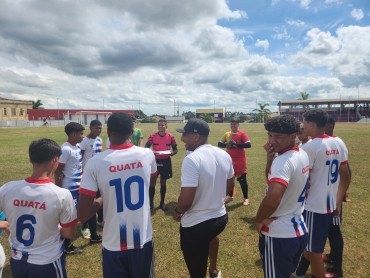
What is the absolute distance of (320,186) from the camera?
296cm

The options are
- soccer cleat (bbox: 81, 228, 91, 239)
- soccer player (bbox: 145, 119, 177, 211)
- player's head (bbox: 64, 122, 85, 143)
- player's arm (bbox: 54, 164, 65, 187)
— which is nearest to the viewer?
player's arm (bbox: 54, 164, 65, 187)

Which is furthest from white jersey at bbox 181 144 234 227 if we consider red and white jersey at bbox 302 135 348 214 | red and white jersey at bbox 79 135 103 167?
red and white jersey at bbox 79 135 103 167

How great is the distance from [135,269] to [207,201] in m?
1.06

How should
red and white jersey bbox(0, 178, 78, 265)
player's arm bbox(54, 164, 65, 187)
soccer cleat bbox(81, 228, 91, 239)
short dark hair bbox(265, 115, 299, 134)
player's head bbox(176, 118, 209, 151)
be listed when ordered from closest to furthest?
1. red and white jersey bbox(0, 178, 78, 265)
2. short dark hair bbox(265, 115, 299, 134)
3. player's head bbox(176, 118, 209, 151)
4. player's arm bbox(54, 164, 65, 187)
5. soccer cleat bbox(81, 228, 91, 239)

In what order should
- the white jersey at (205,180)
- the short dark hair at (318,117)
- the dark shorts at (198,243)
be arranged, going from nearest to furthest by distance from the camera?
1. the white jersey at (205,180)
2. the dark shorts at (198,243)
3. the short dark hair at (318,117)

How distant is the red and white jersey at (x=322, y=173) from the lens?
291 centimetres

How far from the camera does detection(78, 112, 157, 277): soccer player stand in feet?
7.00

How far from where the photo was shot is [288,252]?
222cm

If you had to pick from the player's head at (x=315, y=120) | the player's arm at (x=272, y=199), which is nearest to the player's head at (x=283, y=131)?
the player's arm at (x=272, y=199)

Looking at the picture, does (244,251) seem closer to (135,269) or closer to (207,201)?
(207,201)

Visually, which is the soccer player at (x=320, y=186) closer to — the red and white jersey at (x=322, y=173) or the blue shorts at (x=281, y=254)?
the red and white jersey at (x=322, y=173)

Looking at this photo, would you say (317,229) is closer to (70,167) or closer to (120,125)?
(120,125)

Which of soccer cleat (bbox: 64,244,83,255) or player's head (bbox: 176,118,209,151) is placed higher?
player's head (bbox: 176,118,209,151)

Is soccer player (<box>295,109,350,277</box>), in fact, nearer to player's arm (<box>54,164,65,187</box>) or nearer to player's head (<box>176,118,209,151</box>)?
player's head (<box>176,118,209,151</box>)
